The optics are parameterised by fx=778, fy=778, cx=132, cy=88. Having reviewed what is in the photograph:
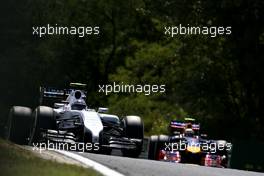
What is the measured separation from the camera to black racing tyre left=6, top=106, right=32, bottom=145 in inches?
543

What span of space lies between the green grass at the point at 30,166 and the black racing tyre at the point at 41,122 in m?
5.23

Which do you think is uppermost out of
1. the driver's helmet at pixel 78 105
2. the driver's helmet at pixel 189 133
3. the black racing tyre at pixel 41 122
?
the driver's helmet at pixel 78 105

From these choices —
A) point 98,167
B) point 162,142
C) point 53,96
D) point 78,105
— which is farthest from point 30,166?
point 53,96

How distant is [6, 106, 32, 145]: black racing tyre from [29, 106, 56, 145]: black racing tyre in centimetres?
61

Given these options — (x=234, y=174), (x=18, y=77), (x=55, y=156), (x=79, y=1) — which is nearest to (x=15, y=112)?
(x=55, y=156)

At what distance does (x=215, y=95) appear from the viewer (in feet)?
86.4

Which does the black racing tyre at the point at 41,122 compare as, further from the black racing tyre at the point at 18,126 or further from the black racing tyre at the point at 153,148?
the black racing tyre at the point at 153,148

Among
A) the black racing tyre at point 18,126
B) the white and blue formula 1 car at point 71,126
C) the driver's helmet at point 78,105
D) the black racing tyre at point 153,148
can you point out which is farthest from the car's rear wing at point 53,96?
the black racing tyre at point 18,126

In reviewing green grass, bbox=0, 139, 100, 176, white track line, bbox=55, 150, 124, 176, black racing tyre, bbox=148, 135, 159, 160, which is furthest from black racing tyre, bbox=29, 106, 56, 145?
green grass, bbox=0, 139, 100, 176

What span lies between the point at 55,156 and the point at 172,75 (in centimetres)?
1871

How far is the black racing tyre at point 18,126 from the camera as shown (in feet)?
45.2

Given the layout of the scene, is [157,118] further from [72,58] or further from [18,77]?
[18,77]

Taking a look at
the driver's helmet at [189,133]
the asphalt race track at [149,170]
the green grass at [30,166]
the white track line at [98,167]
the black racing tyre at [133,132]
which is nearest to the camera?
the green grass at [30,166]

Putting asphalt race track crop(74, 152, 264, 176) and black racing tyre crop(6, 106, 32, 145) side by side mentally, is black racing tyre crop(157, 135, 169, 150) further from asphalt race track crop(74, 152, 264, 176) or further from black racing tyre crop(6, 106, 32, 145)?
A: asphalt race track crop(74, 152, 264, 176)
